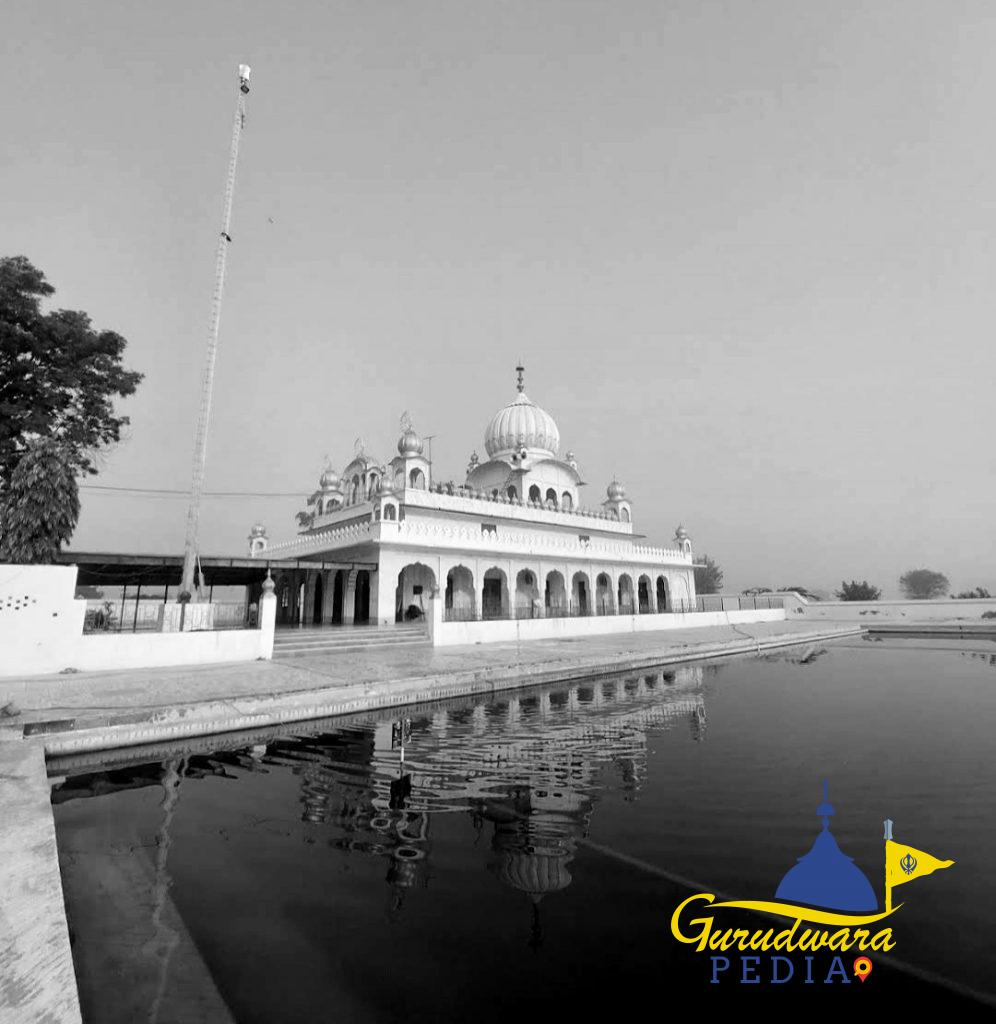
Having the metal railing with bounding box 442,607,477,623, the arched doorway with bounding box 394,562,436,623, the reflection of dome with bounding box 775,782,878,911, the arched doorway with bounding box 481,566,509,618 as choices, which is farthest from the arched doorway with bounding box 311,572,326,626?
the reflection of dome with bounding box 775,782,878,911

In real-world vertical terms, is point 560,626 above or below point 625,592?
below

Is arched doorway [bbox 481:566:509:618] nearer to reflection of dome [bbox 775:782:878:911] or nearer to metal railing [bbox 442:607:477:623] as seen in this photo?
metal railing [bbox 442:607:477:623]

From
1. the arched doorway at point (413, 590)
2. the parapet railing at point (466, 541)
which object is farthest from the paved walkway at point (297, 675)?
the arched doorway at point (413, 590)

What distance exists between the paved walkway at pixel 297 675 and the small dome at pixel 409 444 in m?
12.0

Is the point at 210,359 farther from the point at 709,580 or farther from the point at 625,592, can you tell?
the point at 709,580

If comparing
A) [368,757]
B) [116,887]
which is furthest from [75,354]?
[116,887]

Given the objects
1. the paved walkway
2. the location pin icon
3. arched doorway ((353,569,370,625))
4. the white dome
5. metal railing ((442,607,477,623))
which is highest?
the white dome

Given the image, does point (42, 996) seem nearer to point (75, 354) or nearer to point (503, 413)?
point (75, 354)

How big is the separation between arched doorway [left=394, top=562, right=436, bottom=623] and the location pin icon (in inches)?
834

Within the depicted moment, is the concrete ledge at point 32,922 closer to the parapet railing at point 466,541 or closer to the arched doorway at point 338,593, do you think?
the parapet railing at point 466,541

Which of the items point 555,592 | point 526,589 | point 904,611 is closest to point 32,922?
point 526,589

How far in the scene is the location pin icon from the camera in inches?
117

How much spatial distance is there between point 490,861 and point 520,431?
3074 centimetres

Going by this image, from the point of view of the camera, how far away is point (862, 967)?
3045mm
